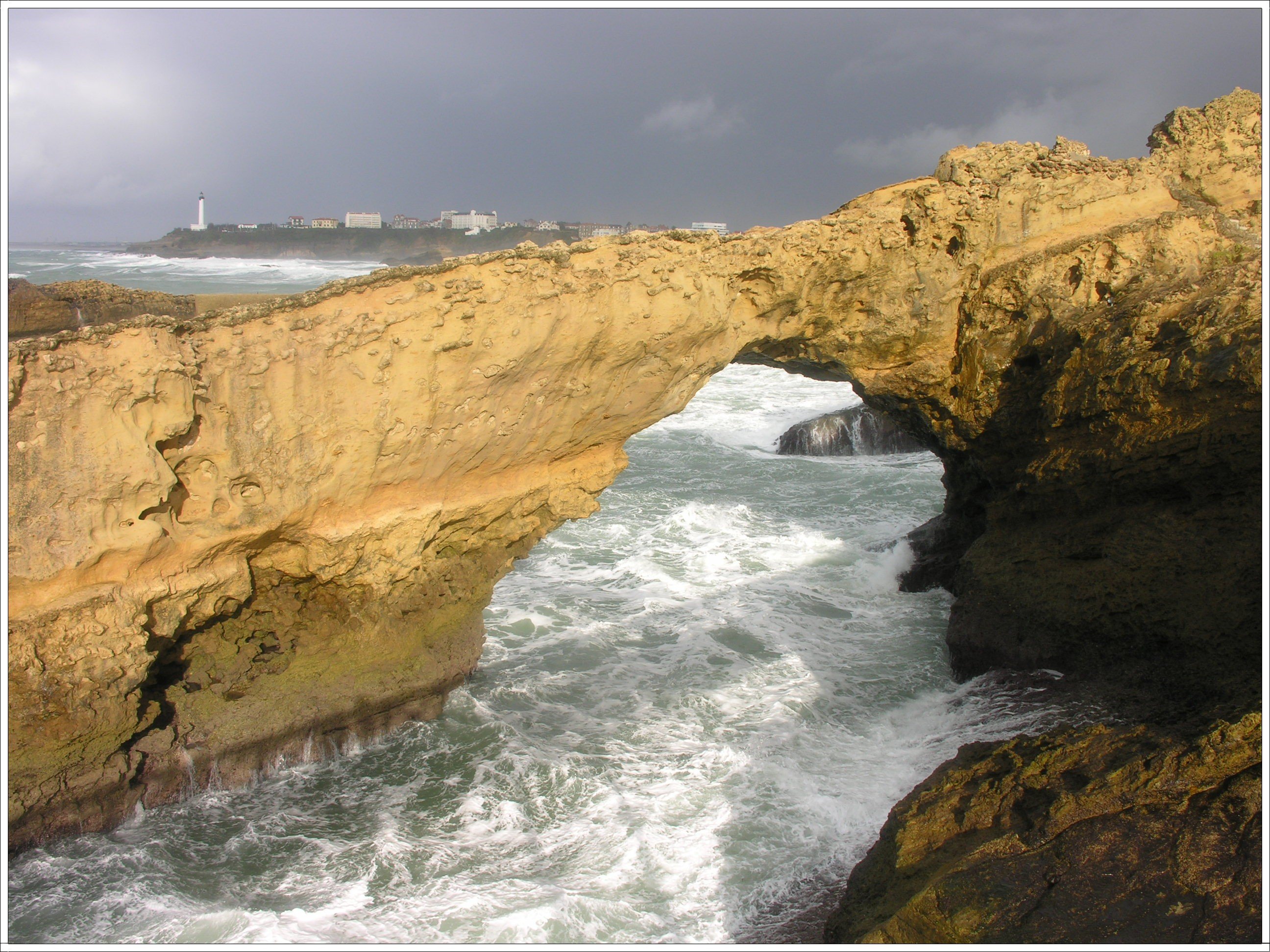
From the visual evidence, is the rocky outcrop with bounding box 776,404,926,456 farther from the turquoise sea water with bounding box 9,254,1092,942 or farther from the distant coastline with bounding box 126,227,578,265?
the distant coastline with bounding box 126,227,578,265

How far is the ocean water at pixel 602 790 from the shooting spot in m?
4.66

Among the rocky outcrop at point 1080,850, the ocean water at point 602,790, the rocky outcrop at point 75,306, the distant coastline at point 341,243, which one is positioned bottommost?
the ocean water at point 602,790

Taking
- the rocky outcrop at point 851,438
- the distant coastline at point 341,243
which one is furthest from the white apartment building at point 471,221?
the rocky outcrop at point 851,438

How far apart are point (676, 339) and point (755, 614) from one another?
331cm

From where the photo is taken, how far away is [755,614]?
8.51m

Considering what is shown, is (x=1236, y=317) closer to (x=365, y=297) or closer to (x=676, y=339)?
(x=676, y=339)

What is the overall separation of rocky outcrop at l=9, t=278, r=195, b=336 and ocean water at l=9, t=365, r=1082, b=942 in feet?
14.8

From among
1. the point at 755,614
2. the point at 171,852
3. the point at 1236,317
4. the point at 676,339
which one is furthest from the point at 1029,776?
the point at 171,852

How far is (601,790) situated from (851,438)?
34.9 ft

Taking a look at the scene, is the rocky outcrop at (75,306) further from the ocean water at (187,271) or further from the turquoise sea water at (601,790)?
the ocean water at (187,271)

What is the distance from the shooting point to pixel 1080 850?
3734 millimetres

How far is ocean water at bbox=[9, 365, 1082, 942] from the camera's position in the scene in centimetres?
466

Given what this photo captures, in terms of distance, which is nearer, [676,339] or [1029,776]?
[1029,776]

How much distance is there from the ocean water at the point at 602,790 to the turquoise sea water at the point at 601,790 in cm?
2
